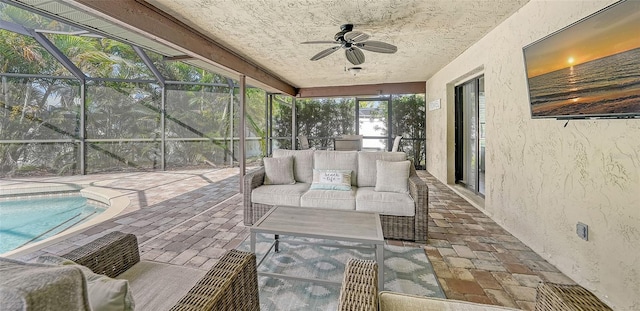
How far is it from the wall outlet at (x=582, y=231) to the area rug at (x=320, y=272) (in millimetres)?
1096

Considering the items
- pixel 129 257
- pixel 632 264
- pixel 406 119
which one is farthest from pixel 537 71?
pixel 406 119

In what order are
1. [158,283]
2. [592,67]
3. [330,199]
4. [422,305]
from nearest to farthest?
1. [422,305]
2. [158,283]
3. [592,67]
4. [330,199]

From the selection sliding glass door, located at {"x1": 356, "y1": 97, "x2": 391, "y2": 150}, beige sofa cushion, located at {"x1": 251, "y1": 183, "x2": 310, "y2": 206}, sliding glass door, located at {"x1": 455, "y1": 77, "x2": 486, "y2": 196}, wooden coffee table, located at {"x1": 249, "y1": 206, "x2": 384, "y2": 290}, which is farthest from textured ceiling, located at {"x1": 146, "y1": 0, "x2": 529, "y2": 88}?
sliding glass door, located at {"x1": 356, "y1": 97, "x2": 391, "y2": 150}

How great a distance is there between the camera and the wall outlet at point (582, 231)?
1997 mm

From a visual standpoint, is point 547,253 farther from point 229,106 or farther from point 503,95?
point 229,106

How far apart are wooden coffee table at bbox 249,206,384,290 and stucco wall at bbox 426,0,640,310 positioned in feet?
4.89

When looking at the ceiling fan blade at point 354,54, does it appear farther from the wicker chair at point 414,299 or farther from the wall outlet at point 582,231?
the wicker chair at point 414,299

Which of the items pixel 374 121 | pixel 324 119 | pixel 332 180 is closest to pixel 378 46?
pixel 332 180

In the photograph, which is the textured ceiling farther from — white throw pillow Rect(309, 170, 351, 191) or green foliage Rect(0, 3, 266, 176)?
green foliage Rect(0, 3, 266, 176)

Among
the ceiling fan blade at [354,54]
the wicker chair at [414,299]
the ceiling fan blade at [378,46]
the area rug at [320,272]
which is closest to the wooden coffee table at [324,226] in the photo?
the area rug at [320,272]

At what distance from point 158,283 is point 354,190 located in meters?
2.16

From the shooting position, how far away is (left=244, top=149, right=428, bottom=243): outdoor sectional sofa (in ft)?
8.98

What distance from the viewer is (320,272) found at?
7.25ft

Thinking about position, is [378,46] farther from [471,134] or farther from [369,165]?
[471,134]
